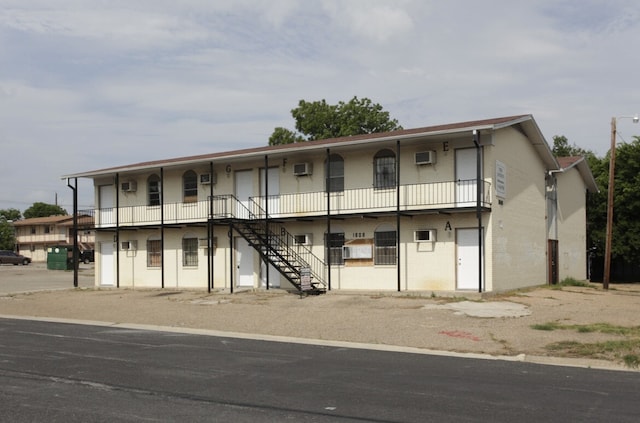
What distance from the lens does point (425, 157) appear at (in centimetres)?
2367

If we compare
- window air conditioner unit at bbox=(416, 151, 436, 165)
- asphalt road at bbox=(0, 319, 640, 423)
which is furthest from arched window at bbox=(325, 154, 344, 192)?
asphalt road at bbox=(0, 319, 640, 423)

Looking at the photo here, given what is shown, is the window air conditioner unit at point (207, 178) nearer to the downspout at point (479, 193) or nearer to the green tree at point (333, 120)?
the downspout at point (479, 193)

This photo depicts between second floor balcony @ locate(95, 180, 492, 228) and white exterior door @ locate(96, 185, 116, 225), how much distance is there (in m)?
0.05

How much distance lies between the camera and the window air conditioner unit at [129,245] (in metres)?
31.0

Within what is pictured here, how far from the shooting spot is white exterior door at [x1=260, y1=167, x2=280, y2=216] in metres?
26.9

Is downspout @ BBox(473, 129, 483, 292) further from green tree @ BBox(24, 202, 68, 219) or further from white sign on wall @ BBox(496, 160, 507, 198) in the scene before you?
green tree @ BBox(24, 202, 68, 219)

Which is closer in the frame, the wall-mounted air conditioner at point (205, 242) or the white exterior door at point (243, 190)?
the white exterior door at point (243, 190)

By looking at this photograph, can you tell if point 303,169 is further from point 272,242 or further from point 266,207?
point 272,242

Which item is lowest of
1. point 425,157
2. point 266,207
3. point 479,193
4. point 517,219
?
point 517,219

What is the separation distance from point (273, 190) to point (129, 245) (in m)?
7.98

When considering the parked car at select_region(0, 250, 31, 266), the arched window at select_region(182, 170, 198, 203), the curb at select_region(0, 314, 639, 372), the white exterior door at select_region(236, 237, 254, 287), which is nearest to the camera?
the curb at select_region(0, 314, 639, 372)

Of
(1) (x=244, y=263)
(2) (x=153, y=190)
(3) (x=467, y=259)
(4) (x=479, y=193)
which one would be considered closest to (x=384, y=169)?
(4) (x=479, y=193)

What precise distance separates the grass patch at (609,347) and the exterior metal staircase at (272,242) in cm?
1139

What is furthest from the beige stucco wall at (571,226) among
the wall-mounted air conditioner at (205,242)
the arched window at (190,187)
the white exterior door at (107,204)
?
the white exterior door at (107,204)
